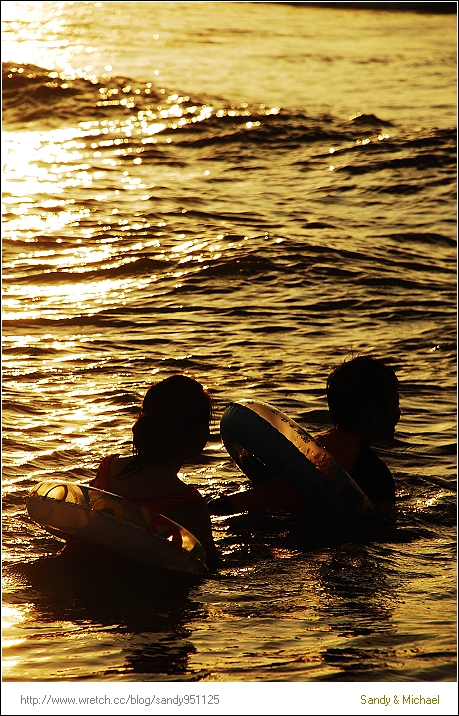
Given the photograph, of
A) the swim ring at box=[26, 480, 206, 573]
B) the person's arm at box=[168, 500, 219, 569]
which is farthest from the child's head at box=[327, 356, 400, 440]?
the swim ring at box=[26, 480, 206, 573]

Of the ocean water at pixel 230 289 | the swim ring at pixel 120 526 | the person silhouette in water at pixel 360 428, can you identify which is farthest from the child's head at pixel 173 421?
the person silhouette in water at pixel 360 428

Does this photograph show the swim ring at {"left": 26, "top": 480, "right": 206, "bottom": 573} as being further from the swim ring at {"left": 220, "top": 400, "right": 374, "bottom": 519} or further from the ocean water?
the swim ring at {"left": 220, "top": 400, "right": 374, "bottom": 519}

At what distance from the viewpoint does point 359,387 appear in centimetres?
494

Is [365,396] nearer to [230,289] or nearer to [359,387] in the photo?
[359,387]

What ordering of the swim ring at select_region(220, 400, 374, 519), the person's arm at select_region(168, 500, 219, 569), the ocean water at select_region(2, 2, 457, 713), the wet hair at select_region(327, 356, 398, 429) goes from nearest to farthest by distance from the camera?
1. the ocean water at select_region(2, 2, 457, 713)
2. the person's arm at select_region(168, 500, 219, 569)
3. the swim ring at select_region(220, 400, 374, 519)
4. the wet hair at select_region(327, 356, 398, 429)

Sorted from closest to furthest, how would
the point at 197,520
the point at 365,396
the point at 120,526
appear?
1. the point at 120,526
2. the point at 197,520
3. the point at 365,396

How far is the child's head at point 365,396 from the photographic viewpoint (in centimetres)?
493

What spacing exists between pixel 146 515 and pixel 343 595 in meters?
1.02

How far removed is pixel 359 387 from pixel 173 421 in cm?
120

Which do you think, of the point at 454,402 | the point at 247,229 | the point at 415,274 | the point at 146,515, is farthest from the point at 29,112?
the point at 146,515

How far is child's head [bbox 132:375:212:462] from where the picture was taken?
13.7 feet

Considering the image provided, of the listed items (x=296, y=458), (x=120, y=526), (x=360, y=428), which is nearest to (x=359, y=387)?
(x=360, y=428)

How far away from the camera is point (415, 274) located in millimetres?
10148

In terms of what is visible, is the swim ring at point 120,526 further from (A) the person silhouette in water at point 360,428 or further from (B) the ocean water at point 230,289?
(A) the person silhouette in water at point 360,428
